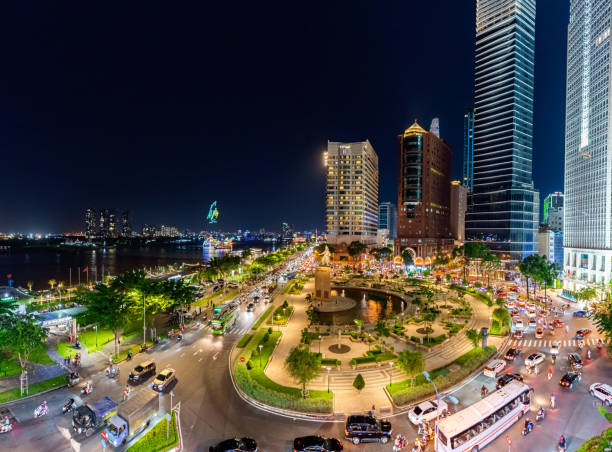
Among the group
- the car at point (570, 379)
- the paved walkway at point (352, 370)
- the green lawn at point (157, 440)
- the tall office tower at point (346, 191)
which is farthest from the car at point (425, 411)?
the tall office tower at point (346, 191)

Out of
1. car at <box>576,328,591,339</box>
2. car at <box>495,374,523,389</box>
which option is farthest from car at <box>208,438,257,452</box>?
car at <box>576,328,591,339</box>

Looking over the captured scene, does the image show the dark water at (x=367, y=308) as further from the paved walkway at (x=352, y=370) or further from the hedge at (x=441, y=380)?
the hedge at (x=441, y=380)

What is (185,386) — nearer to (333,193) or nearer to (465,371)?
(465,371)

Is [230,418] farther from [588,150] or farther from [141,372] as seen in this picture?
[588,150]

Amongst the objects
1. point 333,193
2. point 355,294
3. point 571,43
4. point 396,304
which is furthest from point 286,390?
point 333,193

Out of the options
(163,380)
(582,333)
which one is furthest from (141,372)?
(582,333)

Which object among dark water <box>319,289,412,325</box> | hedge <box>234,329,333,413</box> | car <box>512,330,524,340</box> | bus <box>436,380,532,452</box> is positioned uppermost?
bus <box>436,380,532,452</box>

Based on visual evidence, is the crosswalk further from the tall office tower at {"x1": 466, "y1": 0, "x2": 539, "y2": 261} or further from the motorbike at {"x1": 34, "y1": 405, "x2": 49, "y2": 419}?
the tall office tower at {"x1": 466, "y1": 0, "x2": 539, "y2": 261}

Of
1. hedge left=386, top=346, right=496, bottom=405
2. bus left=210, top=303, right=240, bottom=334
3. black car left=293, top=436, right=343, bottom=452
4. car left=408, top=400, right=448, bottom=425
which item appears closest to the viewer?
black car left=293, top=436, right=343, bottom=452
